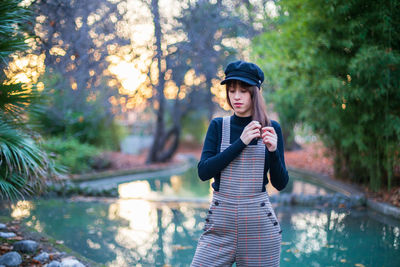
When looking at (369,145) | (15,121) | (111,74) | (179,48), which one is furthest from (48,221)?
(369,145)

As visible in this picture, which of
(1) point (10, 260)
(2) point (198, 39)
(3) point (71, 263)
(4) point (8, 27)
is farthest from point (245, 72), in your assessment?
(2) point (198, 39)

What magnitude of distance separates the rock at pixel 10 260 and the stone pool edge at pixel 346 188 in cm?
475

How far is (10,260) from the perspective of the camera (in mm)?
3031

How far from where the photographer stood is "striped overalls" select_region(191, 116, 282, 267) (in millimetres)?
1720

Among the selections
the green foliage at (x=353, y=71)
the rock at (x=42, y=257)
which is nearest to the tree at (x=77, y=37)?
the rock at (x=42, y=257)

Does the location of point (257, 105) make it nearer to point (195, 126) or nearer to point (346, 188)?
point (346, 188)

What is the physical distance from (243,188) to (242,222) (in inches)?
6.3

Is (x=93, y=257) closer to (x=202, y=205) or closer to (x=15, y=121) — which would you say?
(x=15, y=121)

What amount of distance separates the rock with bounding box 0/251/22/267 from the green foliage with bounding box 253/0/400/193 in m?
4.55

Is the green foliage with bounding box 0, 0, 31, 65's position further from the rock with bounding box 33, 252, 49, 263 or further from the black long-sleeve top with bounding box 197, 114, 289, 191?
the black long-sleeve top with bounding box 197, 114, 289, 191

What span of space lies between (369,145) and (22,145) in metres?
5.29

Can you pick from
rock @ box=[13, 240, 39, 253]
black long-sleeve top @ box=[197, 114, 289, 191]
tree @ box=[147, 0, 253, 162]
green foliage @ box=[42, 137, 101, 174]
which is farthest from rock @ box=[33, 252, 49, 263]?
green foliage @ box=[42, 137, 101, 174]

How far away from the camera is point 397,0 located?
4.51 metres

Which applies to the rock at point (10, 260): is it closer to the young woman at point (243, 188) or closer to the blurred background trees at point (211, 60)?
the blurred background trees at point (211, 60)
